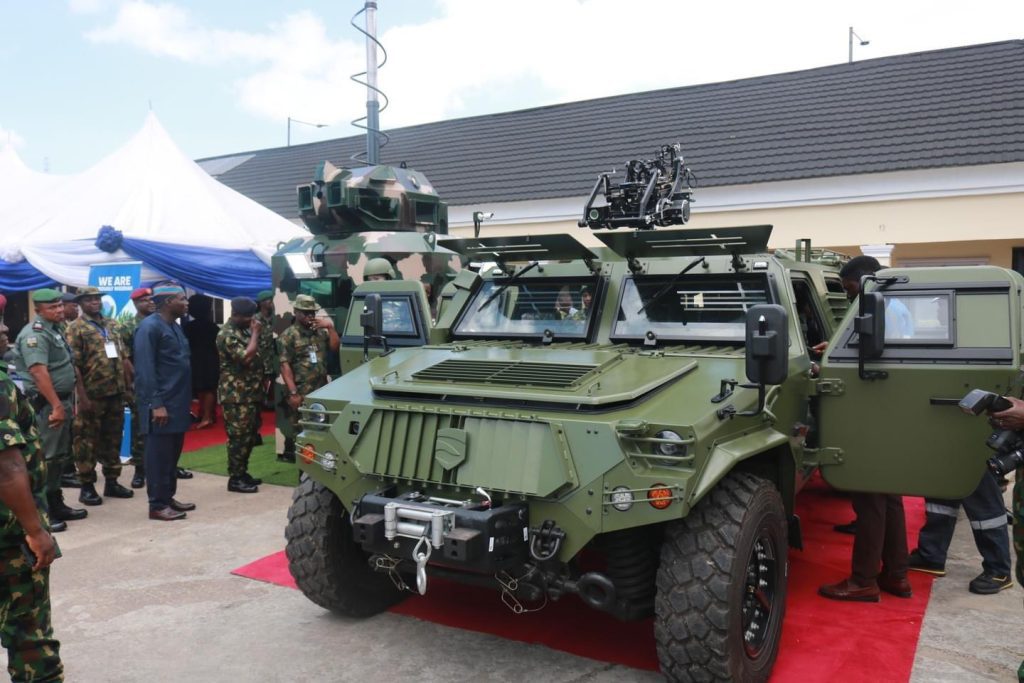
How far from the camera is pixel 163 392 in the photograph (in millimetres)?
6719

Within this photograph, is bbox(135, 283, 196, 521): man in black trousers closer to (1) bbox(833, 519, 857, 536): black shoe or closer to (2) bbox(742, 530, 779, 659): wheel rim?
(2) bbox(742, 530, 779, 659): wheel rim

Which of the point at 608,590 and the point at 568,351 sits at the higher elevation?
the point at 568,351

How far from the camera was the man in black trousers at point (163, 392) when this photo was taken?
22.1ft

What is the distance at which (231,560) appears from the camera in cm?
589

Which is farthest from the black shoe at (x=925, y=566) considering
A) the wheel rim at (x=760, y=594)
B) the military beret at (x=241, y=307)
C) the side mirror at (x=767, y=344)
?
the military beret at (x=241, y=307)

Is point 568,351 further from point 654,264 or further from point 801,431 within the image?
point 801,431

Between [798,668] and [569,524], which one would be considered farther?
[798,668]

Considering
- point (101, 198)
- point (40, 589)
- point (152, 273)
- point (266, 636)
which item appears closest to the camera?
point (40, 589)

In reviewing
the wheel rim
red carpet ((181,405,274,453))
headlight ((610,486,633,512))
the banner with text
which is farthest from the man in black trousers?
the wheel rim

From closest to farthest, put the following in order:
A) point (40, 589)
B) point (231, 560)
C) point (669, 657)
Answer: point (40, 589), point (669, 657), point (231, 560)

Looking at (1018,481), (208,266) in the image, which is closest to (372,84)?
(208,266)

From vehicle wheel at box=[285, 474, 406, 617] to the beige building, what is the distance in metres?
9.33

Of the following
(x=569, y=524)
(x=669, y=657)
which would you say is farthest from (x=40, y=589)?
(x=669, y=657)

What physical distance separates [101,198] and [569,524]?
975 centimetres
